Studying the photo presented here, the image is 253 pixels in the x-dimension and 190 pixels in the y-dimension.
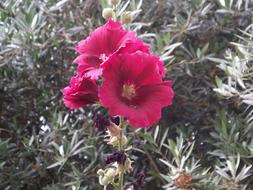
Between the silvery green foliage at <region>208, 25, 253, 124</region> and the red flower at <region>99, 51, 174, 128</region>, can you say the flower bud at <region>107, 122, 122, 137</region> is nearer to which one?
the red flower at <region>99, 51, 174, 128</region>

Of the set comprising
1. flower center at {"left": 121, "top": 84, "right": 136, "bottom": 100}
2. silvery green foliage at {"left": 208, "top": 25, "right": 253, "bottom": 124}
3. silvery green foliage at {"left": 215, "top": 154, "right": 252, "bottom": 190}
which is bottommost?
silvery green foliage at {"left": 215, "top": 154, "right": 252, "bottom": 190}

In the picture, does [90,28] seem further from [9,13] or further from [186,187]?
[186,187]

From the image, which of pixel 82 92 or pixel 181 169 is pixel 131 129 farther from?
pixel 82 92

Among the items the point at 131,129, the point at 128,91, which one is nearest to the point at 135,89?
the point at 128,91

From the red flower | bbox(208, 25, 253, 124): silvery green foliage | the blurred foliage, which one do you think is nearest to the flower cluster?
the red flower

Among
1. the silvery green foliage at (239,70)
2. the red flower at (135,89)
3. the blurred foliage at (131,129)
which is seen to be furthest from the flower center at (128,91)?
the blurred foliage at (131,129)

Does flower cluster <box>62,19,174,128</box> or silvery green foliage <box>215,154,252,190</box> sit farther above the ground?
flower cluster <box>62,19,174,128</box>
